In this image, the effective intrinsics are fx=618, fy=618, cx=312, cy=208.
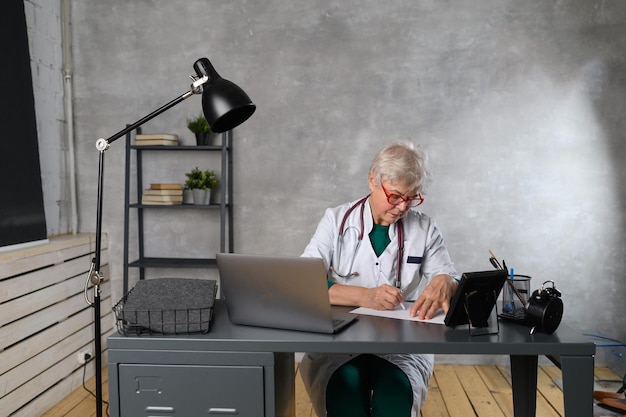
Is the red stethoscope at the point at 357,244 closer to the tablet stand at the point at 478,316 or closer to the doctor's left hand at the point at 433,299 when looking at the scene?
the doctor's left hand at the point at 433,299

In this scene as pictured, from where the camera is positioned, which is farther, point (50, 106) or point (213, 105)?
point (50, 106)

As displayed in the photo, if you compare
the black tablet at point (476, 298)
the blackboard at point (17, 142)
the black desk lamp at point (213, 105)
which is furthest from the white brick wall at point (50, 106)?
the black tablet at point (476, 298)

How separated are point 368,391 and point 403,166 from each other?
0.85 metres

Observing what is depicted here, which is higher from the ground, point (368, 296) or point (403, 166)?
point (403, 166)

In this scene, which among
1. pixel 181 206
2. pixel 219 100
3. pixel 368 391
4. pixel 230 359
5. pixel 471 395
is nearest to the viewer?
pixel 230 359


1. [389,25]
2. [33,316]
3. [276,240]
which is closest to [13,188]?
[33,316]

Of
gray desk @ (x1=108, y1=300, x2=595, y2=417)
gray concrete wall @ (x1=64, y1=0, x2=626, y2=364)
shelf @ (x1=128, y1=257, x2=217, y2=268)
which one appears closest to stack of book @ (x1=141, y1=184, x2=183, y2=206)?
gray concrete wall @ (x1=64, y1=0, x2=626, y2=364)

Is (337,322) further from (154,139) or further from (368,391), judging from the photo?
(154,139)

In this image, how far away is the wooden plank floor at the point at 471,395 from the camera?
331cm

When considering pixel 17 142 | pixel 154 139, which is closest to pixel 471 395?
pixel 154 139

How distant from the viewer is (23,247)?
10.9ft

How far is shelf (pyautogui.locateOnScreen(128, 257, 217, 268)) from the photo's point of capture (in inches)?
157

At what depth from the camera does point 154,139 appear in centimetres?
400

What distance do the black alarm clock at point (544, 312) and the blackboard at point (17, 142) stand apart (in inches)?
102
